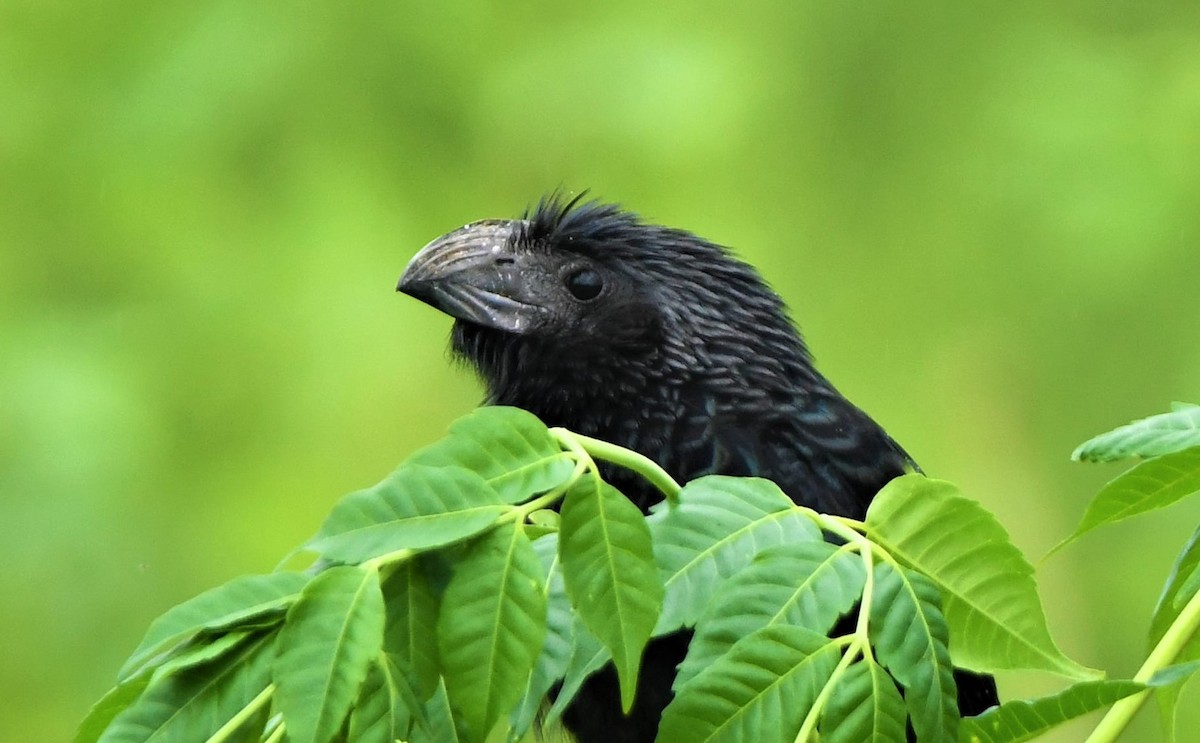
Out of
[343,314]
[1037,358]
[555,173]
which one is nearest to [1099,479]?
[1037,358]

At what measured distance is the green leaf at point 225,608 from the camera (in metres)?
0.50

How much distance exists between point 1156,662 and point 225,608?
421 mm

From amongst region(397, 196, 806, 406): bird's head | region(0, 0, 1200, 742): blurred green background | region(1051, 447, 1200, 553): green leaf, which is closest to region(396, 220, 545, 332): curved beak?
region(397, 196, 806, 406): bird's head

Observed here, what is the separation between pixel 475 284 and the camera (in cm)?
154

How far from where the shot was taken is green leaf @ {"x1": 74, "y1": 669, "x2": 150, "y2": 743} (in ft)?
1.82

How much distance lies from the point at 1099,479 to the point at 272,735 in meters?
3.03

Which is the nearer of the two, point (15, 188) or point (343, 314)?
point (343, 314)

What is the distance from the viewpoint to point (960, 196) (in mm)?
3611

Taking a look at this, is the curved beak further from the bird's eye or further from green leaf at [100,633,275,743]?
green leaf at [100,633,275,743]

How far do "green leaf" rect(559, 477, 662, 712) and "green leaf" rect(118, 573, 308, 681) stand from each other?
0.33 feet

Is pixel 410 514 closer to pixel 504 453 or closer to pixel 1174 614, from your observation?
pixel 504 453

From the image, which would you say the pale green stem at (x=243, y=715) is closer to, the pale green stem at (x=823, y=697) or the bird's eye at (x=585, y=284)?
the pale green stem at (x=823, y=697)

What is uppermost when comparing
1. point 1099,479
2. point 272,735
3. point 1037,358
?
point 272,735

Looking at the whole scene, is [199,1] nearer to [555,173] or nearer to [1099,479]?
[555,173]
